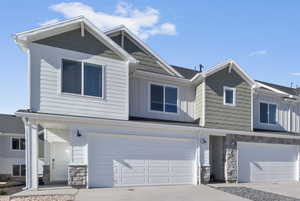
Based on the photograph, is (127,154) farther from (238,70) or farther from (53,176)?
(238,70)

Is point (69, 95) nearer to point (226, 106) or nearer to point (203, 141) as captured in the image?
point (203, 141)

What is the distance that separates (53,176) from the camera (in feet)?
52.8

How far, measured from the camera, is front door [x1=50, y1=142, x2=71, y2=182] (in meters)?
16.2

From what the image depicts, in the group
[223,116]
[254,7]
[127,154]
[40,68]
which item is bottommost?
[127,154]

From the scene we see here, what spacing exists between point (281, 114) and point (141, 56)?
1062 cm

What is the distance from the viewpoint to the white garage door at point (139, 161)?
1285 cm

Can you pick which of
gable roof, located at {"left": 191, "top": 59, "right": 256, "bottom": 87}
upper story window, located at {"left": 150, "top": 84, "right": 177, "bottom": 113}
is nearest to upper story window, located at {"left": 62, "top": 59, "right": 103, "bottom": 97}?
upper story window, located at {"left": 150, "top": 84, "right": 177, "bottom": 113}

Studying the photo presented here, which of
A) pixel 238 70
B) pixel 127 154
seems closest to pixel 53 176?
pixel 127 154

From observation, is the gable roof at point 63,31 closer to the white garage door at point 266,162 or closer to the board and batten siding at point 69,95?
the board and batten siding at point 69,95

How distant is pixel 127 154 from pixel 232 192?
192 inches

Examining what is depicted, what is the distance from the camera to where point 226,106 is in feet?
54.1

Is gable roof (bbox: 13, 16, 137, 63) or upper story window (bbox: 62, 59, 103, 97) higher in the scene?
gable roof (bbox: 13, 16, 137, 63)

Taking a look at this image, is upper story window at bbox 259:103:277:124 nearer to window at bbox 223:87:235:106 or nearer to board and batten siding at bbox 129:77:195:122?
window at bbox 223:87:235:106

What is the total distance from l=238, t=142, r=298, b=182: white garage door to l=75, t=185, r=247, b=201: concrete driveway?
477 cm
